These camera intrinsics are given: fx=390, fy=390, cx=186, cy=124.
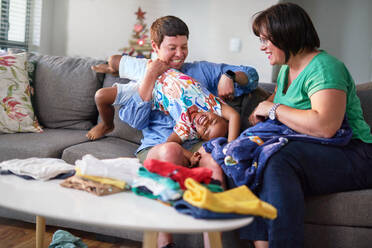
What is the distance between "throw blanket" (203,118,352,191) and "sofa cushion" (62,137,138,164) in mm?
612

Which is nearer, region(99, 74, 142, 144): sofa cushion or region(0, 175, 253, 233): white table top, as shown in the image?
region(0, 175, 253, 233): white table top

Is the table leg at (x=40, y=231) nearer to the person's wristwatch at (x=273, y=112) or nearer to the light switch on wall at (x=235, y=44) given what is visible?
the person's wristwatch at (x=273, y=112)

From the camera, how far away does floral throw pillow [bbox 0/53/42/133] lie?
224 cm

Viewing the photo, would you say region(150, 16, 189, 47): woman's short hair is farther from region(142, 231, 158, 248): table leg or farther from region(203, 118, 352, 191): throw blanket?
region(142, 231, 158, 248): table leg

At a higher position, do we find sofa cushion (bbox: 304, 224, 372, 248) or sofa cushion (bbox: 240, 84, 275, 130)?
sofa cushion (bbox: 240, 84, 275, 130)

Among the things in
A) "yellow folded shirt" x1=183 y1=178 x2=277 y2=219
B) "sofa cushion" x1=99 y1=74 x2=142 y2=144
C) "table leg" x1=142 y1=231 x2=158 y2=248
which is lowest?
"sofa cushion" x1=99 y1=74 x2=142 y2=144

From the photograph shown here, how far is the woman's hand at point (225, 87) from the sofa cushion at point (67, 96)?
90 cm

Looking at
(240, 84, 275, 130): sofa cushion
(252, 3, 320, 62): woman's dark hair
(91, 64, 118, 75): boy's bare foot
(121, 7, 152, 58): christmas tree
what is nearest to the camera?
(252, 3, 320, 62): woman's dark hair

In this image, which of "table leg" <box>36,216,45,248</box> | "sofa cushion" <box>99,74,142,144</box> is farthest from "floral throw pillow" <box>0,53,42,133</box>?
"table leg" <box>36,216,45,248</box>

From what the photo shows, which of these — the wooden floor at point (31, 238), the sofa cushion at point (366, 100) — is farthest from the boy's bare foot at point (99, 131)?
the sofa cushion at point (366, 100)

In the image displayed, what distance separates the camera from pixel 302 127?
4.66 feet

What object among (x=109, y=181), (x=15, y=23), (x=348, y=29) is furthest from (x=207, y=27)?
(x=109, y=181)

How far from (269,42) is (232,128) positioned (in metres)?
0.42

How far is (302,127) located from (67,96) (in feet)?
Answer: 5.17
